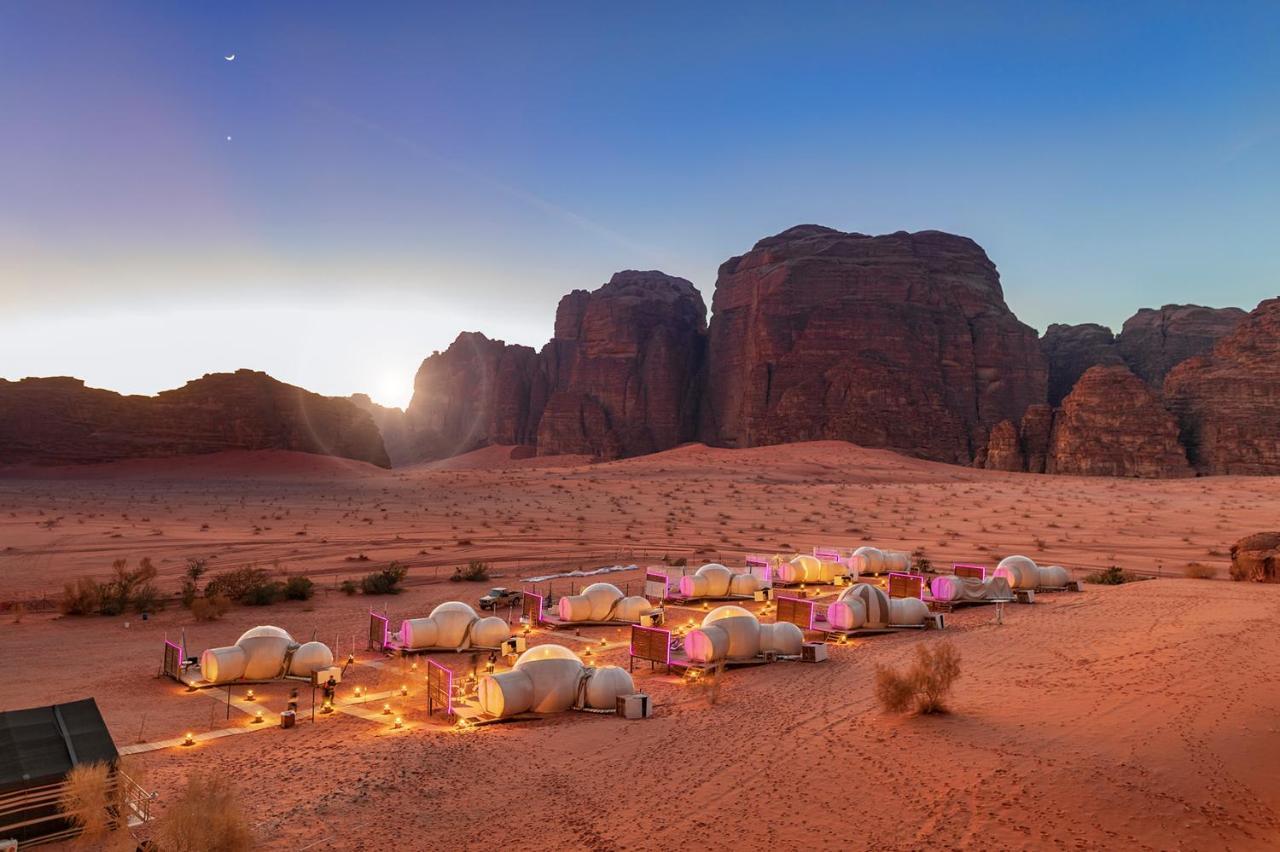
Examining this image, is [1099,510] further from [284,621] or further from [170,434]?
[170,434]

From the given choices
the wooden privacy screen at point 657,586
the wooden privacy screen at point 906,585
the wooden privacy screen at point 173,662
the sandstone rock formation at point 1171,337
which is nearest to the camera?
the wooden privacy screen at point 173,662

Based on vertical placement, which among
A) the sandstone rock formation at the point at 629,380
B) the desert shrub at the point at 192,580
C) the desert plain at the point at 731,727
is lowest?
the desert plain at the point at 731,727

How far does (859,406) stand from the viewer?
290ft

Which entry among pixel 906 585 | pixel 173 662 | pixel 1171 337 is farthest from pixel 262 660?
pixel 1171 337

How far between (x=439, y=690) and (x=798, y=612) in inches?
400

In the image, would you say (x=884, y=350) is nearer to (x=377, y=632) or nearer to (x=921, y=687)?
Answer: (x=377, y=632)

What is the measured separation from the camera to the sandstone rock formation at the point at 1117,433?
6938cm

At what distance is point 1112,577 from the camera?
26406mm

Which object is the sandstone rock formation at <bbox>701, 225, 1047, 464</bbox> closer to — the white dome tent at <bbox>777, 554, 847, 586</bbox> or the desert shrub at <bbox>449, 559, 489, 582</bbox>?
the white dome tent at <bbox>777, 554, 847, 586</bbox>

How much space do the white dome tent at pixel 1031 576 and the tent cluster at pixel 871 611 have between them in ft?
18.5

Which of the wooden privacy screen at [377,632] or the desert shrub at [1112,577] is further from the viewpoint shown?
the desert shrub at [1112,577]

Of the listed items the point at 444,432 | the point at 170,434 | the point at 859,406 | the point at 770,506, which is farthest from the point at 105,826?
the point at 444,432

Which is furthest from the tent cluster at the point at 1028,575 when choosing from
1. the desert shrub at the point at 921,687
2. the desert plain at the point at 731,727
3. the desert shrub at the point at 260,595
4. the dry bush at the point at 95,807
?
the dry bush at the point at 95,807

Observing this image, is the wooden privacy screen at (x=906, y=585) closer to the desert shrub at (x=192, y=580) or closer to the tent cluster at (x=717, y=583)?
the tent cluster at (x=717, y=583)
